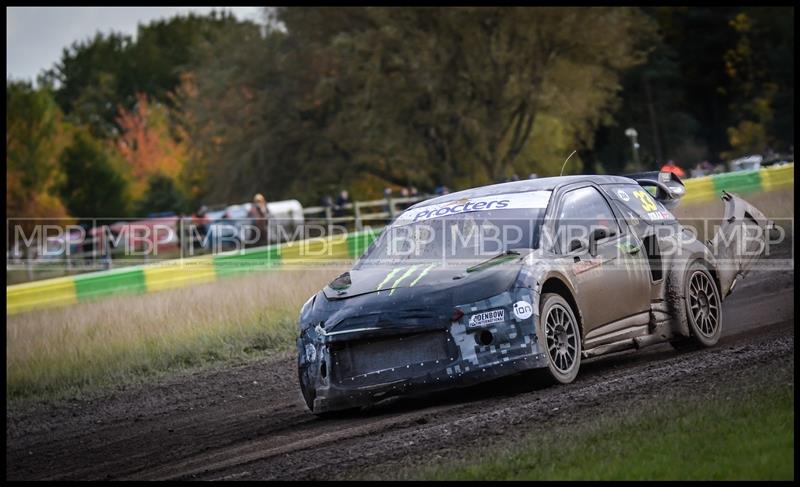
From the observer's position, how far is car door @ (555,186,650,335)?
816 centimetres

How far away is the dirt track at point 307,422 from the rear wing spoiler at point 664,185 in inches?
51.2

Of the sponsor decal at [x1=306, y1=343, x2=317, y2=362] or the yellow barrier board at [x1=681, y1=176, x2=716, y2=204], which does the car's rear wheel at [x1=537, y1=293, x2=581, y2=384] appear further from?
the yellow barrier board at [x1=681, y1=176, x2=716, y2=204]

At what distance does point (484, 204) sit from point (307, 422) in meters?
2.18

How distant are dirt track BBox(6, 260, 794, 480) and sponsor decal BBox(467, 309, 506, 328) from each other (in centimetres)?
54

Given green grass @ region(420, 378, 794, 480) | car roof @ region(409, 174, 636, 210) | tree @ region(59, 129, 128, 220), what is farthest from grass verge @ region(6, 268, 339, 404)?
tree @ region(59, 129, 128, 220)

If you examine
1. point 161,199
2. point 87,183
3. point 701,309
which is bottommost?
point 701,309

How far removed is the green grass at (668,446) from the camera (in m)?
5.08

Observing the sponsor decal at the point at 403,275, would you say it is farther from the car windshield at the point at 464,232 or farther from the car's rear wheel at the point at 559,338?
the car's rear wheel at the point at 559,338

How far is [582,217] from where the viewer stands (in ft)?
28.4

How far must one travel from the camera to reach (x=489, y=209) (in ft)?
28.2

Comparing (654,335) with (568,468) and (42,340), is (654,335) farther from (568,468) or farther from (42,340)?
(42,340)

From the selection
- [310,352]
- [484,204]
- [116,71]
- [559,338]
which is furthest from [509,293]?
[116,71]

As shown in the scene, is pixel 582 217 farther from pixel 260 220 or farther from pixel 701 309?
pixel 260 220

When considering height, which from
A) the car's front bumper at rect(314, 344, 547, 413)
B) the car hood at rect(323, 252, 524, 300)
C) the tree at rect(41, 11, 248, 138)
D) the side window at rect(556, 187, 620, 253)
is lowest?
the car's front bumper at rect(314, 344, 547, 413)
